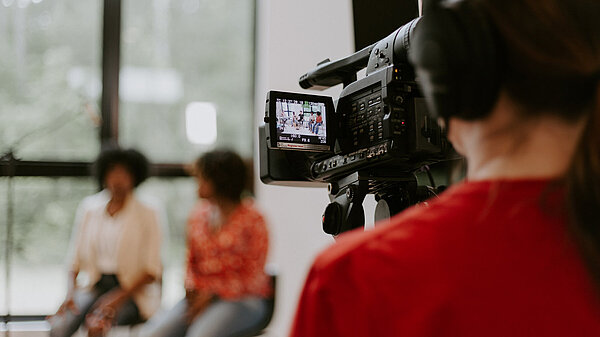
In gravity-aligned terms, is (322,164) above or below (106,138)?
below

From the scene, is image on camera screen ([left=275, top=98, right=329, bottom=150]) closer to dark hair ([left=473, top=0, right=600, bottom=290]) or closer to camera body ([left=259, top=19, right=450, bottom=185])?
camera body ([left=259, top=19, right=450, bottom=185])

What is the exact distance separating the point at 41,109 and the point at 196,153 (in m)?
0.92

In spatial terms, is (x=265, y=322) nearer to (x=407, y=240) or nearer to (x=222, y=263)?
(x=222, y=263)

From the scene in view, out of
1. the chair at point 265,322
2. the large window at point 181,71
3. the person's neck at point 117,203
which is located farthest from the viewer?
the large window at point 181,71

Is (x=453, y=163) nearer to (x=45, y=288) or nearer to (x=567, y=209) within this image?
(x=567, y=209)

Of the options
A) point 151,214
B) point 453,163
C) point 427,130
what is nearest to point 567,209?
point 427,130

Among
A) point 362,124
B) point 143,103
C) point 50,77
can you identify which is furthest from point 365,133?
point 50,77

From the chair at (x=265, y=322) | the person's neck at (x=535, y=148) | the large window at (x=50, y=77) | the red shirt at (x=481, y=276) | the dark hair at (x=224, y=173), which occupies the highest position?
the large window at (x=50, y=77)

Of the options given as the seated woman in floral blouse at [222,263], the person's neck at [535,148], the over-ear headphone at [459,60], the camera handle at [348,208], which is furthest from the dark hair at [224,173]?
the person's neck at [535,148]

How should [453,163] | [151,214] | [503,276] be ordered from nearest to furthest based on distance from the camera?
[503,276] < [453,163] < [151,214]

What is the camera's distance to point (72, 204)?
11.3ft

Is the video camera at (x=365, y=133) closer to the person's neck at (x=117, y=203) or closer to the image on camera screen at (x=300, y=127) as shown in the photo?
the image on camera screen at (x=300, y=127)

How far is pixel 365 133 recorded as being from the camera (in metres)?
1.19

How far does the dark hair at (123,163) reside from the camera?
3.10 m
